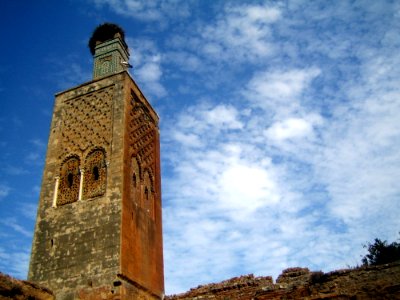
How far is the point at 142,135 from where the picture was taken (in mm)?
A: 13914

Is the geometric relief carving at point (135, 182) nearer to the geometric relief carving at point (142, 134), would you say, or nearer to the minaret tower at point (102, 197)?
the minaret tower at point (102, 197)

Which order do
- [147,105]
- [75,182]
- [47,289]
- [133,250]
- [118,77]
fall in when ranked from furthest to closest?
[147,105] → [118,77] → [75,182] → [133,250] → [47,289]

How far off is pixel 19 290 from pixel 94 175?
4.16 m

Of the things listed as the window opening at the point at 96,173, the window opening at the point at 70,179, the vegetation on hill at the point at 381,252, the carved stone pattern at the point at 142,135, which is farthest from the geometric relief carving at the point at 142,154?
the vegetation on hill at the point at 381,252

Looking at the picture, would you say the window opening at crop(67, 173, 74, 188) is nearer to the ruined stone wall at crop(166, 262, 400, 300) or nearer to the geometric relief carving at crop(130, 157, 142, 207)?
the geometric relief carving at crop(130, 157, 142, 207)

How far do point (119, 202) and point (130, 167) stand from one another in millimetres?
1593

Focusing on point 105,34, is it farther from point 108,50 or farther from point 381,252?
point 381,252

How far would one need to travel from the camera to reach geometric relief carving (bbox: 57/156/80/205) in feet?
39.1

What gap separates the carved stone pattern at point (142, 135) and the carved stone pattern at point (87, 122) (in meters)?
0.84

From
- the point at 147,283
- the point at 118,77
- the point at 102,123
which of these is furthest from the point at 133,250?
the point at 118,77

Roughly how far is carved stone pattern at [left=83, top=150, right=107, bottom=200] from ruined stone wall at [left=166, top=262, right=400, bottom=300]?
4143 mm

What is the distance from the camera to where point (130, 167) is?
40.2 ft

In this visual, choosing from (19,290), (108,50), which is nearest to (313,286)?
(19,290)

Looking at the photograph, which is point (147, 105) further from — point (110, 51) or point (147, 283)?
point (147, 283)
